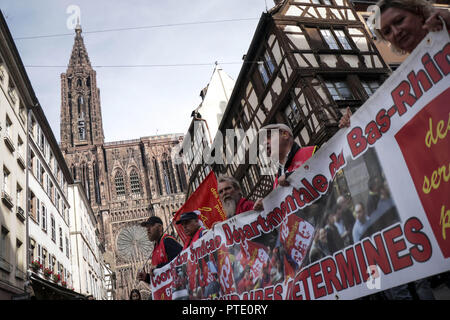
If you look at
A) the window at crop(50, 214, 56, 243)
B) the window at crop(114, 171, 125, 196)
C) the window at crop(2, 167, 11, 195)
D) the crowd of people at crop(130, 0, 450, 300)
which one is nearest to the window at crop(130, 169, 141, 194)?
the window at crop(114, 171, 125, 196)

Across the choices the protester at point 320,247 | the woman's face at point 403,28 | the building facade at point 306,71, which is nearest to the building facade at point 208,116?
the building facade at point 306,71

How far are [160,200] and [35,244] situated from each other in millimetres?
44211

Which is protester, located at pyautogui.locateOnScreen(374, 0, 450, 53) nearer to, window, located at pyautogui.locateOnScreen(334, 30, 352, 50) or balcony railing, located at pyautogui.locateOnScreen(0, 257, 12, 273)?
window, located at pyautogui.locateOnScreen(334, 30, 352, 50)

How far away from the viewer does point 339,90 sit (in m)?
13.4

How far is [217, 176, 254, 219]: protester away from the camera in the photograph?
4.11 metres

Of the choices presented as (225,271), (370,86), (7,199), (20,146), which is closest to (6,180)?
(7,199)

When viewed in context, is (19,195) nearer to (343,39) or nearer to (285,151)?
(343,39)

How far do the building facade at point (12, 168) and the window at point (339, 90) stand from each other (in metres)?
12.5

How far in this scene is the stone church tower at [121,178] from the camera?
5838 centimetres

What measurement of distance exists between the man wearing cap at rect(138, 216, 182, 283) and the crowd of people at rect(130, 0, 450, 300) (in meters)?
0.47

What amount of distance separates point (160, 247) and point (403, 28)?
400cm

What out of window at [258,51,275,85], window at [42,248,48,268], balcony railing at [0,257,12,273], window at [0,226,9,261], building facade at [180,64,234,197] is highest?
building facade at [180,64,234,197]

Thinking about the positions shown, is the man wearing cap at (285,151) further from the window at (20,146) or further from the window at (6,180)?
the window at (20,146)
